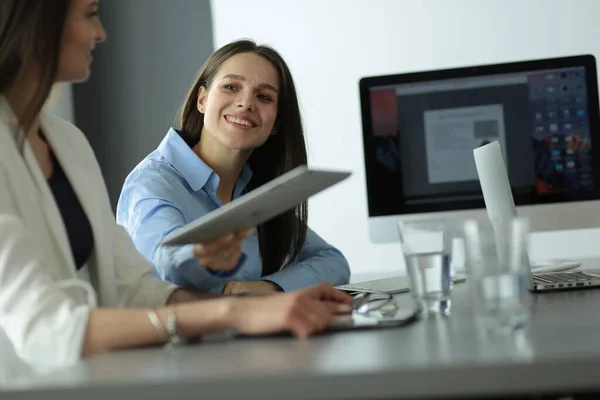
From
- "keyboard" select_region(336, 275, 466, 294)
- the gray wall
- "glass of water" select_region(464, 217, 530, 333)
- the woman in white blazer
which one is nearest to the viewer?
"glass of water" select_region(464, 217, 530, 333)

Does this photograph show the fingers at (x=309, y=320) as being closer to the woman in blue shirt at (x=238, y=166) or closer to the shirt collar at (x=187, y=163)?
the woman in blue shirt at (x=238, y=166)

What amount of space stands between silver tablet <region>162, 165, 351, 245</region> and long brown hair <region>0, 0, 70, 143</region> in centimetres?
32

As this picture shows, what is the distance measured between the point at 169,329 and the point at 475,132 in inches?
62.8

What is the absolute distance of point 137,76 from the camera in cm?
427

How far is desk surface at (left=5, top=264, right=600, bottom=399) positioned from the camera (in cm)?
82

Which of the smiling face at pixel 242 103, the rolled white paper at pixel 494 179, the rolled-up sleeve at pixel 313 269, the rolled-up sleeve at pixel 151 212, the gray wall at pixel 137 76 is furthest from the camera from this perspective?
the gray wall at pixel 137 76

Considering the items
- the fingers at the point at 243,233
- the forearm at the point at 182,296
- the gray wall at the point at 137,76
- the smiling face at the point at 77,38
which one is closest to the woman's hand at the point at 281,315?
the fingers at the point at 243,233

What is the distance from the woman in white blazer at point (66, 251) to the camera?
1.17 meters

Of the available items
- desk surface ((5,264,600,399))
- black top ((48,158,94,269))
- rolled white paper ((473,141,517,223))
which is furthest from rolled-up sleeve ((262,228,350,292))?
desk surface ((5,264,600,399))

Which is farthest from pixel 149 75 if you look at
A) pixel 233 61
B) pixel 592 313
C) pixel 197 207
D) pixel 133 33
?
pixel 592 313

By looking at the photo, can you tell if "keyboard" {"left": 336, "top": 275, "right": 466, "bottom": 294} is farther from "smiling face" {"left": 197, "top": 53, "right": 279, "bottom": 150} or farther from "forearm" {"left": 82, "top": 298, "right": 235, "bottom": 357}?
"forearm" {"left": 82, "top": 298, "right": 235, "bottom": 357}

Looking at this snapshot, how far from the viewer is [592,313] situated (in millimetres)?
1291

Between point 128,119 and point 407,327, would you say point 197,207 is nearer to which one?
point 407,327

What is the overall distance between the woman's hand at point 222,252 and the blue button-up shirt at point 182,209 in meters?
0.43
